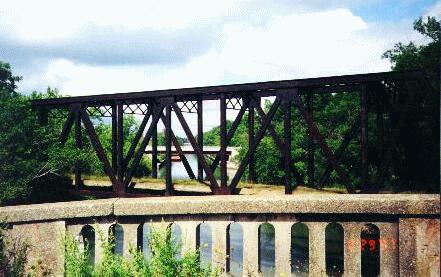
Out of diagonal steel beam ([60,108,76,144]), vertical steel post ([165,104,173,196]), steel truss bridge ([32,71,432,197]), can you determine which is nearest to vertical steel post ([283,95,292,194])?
steel truss bridge ([32,71,432,197])

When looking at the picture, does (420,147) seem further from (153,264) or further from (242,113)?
(153,264)

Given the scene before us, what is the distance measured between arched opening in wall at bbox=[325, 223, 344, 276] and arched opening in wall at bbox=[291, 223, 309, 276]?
83cm

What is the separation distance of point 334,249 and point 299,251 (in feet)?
4.72

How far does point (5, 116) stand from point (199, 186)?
18.3ft

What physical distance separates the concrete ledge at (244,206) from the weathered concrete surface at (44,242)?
5.5 inches

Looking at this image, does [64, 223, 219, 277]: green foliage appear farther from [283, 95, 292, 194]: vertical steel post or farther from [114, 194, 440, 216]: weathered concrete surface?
[283, 95, 292, 194]: vertical steel post

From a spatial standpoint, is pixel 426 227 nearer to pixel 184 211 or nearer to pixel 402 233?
pixel 402 233

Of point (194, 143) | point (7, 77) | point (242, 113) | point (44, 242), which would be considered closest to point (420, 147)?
point (242, 113)

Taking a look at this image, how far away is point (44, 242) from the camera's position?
6.41 metres

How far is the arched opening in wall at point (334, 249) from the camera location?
14683 millimetres

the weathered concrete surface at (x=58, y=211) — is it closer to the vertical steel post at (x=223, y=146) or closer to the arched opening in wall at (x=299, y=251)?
the vertical steel post at (x=223, y=146)

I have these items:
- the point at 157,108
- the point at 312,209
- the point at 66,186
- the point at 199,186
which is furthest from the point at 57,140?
the point at 312,209

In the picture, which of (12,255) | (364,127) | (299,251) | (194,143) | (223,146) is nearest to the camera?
(12,255)

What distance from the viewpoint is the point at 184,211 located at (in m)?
6.18
